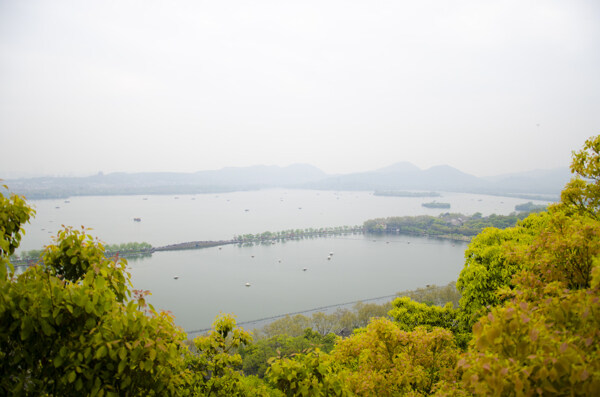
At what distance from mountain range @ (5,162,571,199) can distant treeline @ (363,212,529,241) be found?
146 feet

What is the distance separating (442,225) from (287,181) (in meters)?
118

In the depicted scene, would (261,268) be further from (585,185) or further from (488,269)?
(585,185)

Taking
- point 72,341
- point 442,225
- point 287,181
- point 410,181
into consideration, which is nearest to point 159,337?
point 72,341

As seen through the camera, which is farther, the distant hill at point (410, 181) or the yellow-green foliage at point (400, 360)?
the distant hill at point (410, 181)

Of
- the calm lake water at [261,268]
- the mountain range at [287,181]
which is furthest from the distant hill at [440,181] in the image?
the calm lake water at [261,268]

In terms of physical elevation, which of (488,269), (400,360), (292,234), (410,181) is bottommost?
(292,234)

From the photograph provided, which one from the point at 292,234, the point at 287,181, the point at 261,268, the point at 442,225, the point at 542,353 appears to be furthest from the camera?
the point at 287,181

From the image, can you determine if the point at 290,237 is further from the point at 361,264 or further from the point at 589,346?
the point at 589,346

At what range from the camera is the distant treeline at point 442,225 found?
3291cm

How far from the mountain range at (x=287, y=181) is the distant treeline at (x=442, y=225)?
4443cm

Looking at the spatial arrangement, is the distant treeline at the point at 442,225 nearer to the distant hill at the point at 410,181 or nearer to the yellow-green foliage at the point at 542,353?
the yellow-green foliage at the point at 542,353

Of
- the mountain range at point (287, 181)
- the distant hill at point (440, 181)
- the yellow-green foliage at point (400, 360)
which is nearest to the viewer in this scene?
the yellow-green foliage at point (400, 360)

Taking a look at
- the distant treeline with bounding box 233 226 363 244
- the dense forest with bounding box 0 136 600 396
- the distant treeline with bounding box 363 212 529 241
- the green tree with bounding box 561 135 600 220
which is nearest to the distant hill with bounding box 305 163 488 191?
the distant treeline with bounding box 363 212 529 241

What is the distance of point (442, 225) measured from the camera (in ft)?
118
